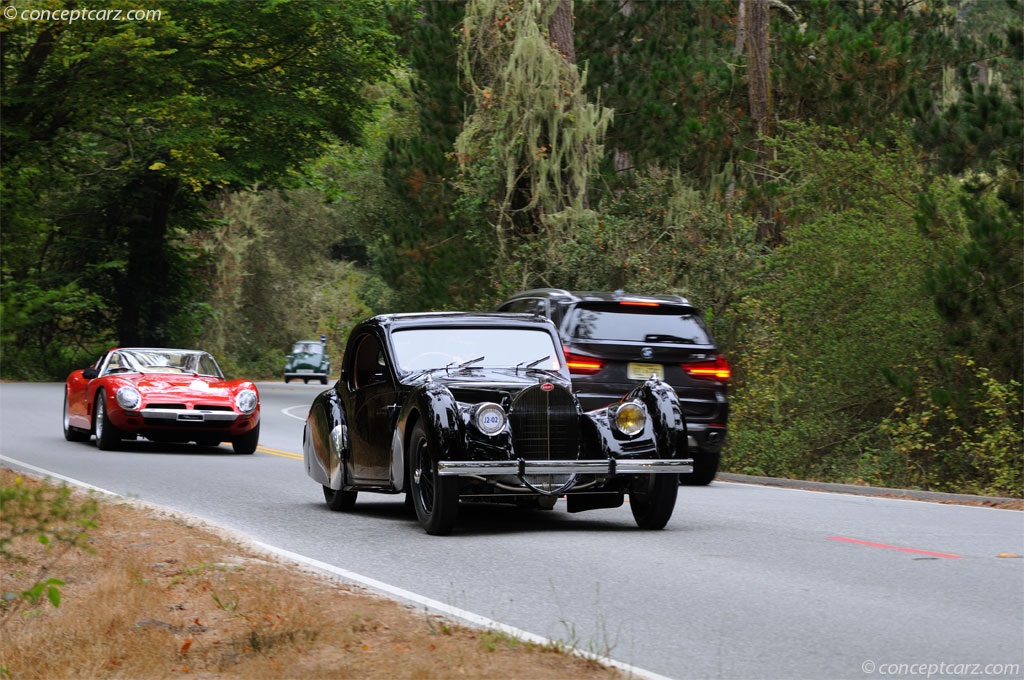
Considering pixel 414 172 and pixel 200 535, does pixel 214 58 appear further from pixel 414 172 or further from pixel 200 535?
pixel 200 535

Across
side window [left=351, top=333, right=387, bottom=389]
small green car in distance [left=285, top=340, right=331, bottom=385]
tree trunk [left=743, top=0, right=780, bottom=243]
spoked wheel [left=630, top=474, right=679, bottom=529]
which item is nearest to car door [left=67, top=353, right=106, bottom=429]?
side window [left=351, top=333, right=387, bottom=389]

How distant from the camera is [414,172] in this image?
35.1 meters

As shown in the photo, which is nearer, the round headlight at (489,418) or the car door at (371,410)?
the round headlight at (489,418)

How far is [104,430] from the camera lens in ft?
67.4

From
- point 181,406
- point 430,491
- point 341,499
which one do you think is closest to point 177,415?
point 181,406

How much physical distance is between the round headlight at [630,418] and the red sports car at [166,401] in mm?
9770

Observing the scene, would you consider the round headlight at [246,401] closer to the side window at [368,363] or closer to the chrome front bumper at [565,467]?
the side window at [368,363]

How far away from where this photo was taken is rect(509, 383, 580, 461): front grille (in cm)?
1139

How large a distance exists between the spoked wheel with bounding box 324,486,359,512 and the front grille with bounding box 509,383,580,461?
2744 millimetres

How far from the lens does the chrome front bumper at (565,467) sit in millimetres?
10922

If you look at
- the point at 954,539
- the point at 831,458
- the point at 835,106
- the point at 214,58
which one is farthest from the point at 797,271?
the point at 214,58

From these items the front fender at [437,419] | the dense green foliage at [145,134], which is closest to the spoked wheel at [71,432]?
the dense green foliage at [145,134]

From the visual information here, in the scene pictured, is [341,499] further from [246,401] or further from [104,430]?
[104,430]

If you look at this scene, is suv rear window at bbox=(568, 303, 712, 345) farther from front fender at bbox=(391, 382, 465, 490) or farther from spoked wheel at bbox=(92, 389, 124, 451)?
spoked wheel at bbox=(92, 389, 124, 451)
